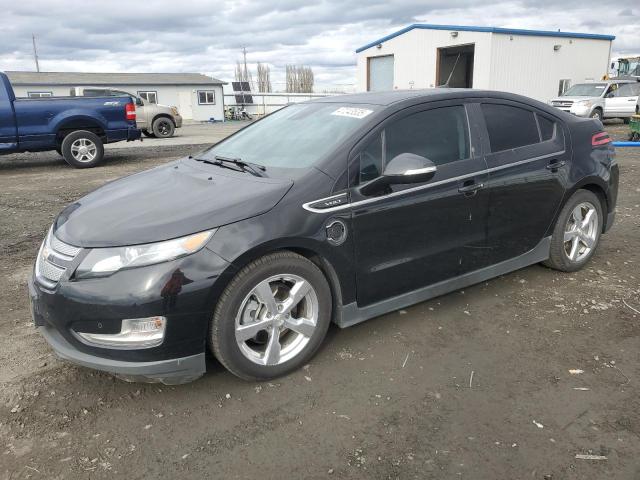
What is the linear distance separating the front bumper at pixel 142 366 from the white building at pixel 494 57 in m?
25.2

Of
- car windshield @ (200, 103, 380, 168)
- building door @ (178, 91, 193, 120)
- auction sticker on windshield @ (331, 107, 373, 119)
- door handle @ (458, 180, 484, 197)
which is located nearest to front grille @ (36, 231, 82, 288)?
car windshield @ (200, 103, 380, 168)

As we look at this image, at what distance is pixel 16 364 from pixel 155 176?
4.79 feet

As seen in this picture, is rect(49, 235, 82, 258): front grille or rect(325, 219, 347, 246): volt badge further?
rect(325, 219, 347, 246): volt badge

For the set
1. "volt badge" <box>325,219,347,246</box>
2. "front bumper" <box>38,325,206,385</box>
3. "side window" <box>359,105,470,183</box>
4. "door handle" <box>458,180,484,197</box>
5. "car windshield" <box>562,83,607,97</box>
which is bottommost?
"front bumper" <box>38,325,206,385</box>

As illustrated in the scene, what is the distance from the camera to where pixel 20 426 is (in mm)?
2666

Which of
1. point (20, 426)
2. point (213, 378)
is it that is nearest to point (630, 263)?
point (213, 378)

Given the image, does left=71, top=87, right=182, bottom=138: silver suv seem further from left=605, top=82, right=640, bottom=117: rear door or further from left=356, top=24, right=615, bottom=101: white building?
left=605, top=82, right=640, bottom=117: rear door

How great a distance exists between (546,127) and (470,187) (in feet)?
3.69

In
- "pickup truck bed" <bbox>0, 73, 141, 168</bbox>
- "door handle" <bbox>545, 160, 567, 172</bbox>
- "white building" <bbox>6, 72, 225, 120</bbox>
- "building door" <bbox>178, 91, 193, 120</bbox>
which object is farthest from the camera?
"building door" <bbox>178, 91, 193, 120</bbox>

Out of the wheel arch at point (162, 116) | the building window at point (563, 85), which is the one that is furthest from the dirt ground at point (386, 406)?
the building window at point (563, 85)

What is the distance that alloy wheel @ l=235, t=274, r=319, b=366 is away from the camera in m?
2.87

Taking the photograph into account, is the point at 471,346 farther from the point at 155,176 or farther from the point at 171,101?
the point at 171,101

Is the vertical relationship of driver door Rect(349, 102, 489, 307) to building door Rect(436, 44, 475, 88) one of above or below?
below

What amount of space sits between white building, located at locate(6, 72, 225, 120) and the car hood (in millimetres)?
34091
